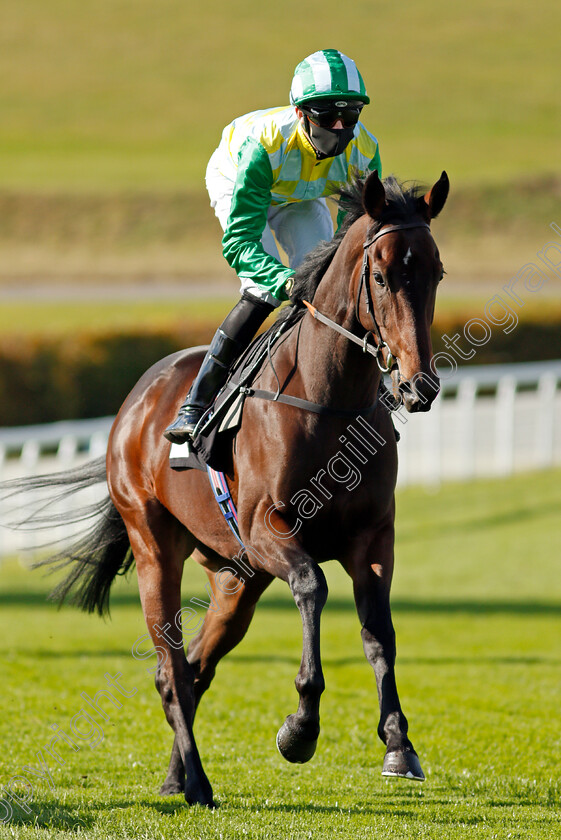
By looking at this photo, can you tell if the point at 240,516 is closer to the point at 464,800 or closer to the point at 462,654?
the point at 464,800

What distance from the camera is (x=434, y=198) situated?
3.75 m

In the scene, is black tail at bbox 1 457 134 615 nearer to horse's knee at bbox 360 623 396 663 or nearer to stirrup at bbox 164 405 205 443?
stirrup at bbox 164 405 205 443

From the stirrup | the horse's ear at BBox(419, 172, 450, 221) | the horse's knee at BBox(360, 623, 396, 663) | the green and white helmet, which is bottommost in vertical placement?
the horse's knee at BBox(360, 623, 396, 663)

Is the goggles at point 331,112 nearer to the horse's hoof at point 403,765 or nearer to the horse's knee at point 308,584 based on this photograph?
the horse's knee at point 308,584

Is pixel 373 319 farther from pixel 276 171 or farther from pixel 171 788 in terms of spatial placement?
pixel 171 788

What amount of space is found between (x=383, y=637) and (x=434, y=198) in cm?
150

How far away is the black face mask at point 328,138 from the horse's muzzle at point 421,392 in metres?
1.14

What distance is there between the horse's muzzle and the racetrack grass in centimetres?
158

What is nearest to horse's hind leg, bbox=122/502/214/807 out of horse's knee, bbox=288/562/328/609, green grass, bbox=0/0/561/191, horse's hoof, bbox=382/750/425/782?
horse's hoof, bbox=382/750/425/782

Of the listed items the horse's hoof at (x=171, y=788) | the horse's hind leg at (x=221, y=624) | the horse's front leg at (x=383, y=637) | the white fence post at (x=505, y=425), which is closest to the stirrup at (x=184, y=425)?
the horse's hind leg at (x=221, y=624)

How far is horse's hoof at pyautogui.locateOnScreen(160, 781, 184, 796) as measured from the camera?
470cm

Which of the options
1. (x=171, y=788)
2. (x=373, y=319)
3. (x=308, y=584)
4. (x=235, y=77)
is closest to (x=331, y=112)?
(x=373, y=319)

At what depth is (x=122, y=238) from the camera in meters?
34.2

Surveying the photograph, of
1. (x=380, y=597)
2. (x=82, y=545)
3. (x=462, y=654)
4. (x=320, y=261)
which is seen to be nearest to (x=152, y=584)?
(x=82, y=545)
